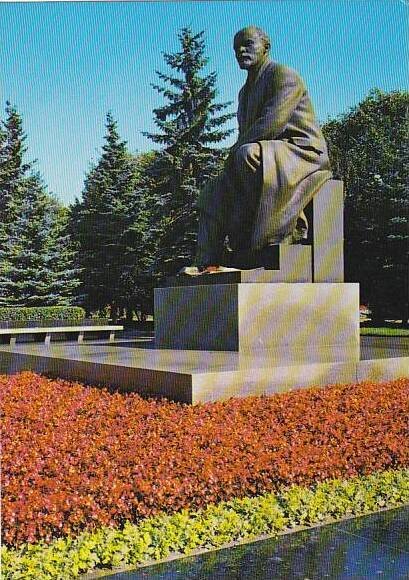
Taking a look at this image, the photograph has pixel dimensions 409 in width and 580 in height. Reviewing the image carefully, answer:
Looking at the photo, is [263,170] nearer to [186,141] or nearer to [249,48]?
[249,48]

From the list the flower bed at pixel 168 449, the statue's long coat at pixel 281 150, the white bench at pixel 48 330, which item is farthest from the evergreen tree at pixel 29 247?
the flower bed at pixel 168 449

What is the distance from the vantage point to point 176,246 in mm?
20750

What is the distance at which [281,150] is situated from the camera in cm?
691

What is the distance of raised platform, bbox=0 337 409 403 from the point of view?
5117mm

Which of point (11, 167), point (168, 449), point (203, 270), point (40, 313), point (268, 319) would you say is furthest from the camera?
point (11, 167)

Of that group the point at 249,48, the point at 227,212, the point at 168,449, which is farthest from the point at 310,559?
the point at 249,48

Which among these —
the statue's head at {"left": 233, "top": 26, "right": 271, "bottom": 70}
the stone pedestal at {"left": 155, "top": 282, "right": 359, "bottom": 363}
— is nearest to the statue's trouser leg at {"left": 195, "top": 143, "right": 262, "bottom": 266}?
the stone pedestal at {"left": 155, "top": 282, "right": 359, "bottom": 363}

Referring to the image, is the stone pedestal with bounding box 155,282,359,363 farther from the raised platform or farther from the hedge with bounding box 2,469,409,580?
the hedge with bounding box 2,469,409,580

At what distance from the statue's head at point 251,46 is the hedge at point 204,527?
14.6 feet

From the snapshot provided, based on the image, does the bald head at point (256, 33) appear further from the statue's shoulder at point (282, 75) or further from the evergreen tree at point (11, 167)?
the evergreen tree at point (11, 167)

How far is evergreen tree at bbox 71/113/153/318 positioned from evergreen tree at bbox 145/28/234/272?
108 cm

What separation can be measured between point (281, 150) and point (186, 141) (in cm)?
1491

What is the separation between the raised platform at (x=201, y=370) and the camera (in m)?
5.12

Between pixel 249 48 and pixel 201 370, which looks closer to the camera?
pixel 201 370
